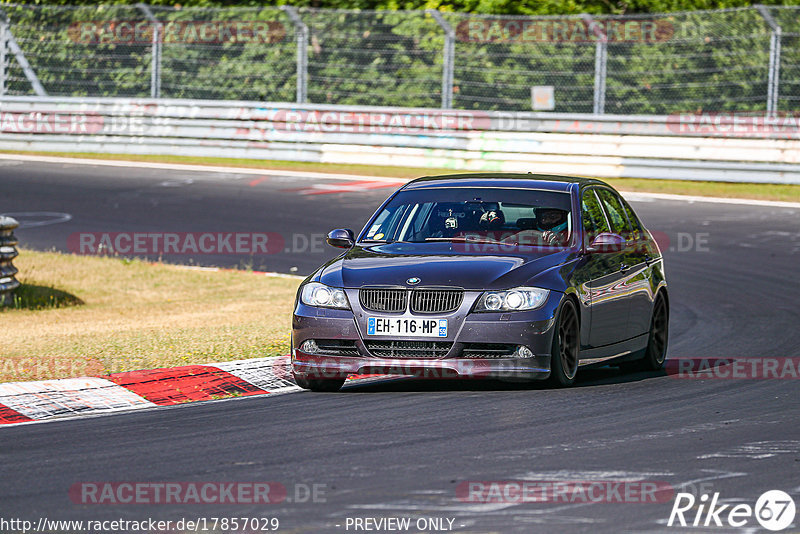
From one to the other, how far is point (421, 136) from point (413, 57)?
1.52m

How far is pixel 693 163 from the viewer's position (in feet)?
78.7

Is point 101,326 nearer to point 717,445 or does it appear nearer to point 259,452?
point 259,452

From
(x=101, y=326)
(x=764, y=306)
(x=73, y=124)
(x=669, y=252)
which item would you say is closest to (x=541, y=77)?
(x=669, y=252)

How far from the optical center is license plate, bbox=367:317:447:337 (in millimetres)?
8947

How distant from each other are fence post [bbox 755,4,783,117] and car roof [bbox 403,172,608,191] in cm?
1348

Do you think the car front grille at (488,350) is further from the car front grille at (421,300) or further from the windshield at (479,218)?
the windshield at (479,218)

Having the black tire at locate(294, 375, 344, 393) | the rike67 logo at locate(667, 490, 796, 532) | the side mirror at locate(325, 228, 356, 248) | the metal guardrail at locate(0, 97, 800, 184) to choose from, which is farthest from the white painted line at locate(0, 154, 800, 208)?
the rike67 logo at locate(667, 490, 796, 532)

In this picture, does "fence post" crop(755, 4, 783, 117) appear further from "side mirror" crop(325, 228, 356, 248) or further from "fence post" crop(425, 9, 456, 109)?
"side mirror" crop(325, 228, 356, 248)

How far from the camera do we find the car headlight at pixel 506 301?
8.95 m

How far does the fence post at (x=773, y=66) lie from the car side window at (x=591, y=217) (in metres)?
13.6

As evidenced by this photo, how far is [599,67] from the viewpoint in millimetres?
24484

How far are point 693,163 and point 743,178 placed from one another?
0.89 m

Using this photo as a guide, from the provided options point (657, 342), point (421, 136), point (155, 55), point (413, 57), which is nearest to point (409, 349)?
point (657, 342)

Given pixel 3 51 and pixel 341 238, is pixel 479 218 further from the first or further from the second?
pixel 3 51
